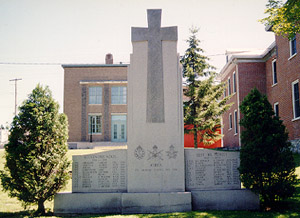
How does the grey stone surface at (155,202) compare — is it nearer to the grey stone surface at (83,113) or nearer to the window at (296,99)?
the window at (296,99)

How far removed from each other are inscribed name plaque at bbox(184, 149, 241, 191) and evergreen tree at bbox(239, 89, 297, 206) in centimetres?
42

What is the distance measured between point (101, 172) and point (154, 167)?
1298 mm

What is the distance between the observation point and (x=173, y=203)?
24.5ft

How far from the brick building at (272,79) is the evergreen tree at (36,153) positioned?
13891mm

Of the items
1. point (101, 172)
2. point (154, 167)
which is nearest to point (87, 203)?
point (101, 172)

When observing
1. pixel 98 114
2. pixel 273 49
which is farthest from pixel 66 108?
pixel 273 49

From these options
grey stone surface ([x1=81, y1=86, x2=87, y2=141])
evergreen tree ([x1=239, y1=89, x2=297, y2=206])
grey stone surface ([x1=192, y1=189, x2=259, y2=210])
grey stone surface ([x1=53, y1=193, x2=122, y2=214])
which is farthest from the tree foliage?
grey stone surface ([x1=81, y1=86, x2=87, y2=141])

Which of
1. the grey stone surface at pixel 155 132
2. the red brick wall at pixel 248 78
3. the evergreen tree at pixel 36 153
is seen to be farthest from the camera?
the red brick wall at pixel 248 78

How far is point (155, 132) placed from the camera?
802cm

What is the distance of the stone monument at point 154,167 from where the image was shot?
7.58m

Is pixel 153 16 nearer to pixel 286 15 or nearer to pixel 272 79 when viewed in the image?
pixel 286 15

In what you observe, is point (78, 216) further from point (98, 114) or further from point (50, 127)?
point (98, 114)

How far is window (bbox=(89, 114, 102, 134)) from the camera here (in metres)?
32.2

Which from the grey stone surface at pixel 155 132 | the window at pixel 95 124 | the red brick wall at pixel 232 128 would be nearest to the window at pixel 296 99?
the red brick wall at pixel 232 128
